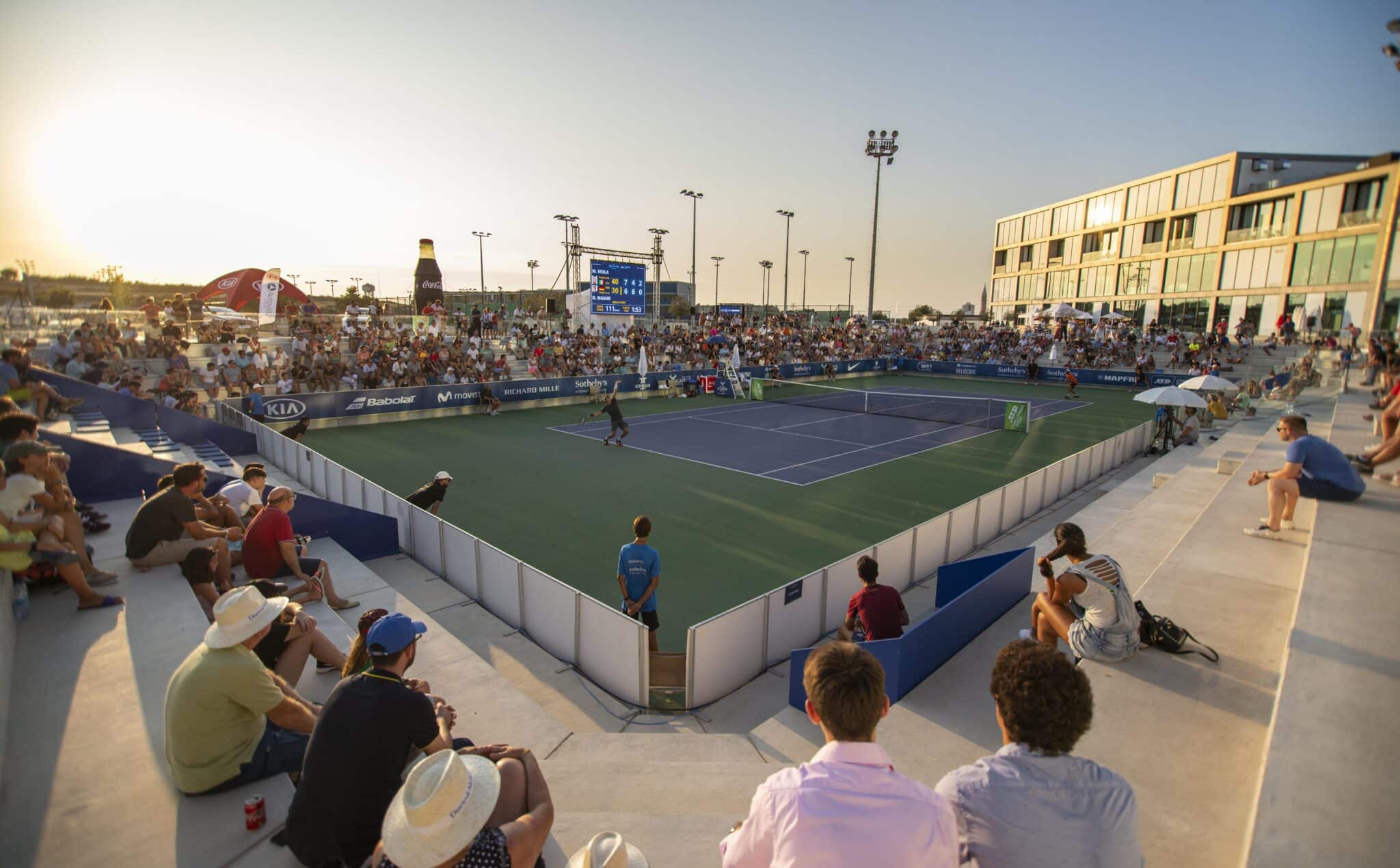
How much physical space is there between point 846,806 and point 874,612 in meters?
5.17

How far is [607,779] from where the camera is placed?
5188 millimetres

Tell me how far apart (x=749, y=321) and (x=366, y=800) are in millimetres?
68987

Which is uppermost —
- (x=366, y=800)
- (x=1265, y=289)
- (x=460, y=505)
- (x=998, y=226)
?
(x=998, y=226)

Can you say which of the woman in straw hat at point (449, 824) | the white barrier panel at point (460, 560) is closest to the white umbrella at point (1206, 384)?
the white barrier panel at point (460, 560)

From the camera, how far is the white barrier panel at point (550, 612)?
838cm

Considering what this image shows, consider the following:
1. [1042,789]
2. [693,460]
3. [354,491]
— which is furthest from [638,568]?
[693,460]

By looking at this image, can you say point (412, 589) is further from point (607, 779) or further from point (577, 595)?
point (607, 779)

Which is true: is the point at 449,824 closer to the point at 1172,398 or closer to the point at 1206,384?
the point at 1172,398

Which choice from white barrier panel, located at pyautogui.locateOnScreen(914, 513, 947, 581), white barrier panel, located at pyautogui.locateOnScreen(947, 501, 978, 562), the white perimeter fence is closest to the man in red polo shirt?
the white perimeter fence

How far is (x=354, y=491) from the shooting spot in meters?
13.4

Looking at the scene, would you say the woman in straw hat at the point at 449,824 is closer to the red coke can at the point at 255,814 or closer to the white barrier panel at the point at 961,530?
the red coke can at the point at 255,814

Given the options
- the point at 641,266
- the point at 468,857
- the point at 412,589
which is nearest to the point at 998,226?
the point at 641,266

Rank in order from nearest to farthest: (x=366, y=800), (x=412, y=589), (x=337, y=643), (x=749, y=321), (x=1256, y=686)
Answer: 1. (x=366, y=800)
2. (x=1256, y=686)
3. (x=337, y=643)
4. (x=412, y=589)
5. (x=749, y=321)

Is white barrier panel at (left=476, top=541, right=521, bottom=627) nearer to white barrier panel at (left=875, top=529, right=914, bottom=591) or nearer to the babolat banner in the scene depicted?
white barrier panel at (left=875, top=529, right=914, bottom=591)
